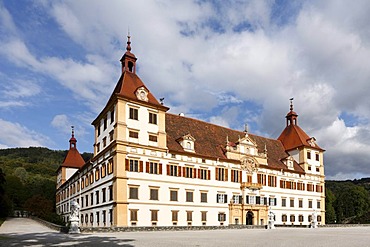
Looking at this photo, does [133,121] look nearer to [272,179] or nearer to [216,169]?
[216,169]

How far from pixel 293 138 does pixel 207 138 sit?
62.2 ft

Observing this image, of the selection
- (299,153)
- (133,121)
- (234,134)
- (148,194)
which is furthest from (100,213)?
(299,153)

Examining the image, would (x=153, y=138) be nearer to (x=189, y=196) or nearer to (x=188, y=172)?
(x=188, y=172)

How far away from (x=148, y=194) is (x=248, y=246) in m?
23.4

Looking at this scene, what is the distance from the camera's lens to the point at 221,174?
46469 millimetres

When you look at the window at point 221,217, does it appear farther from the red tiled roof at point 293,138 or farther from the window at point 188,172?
the red tiled roof at point 293,138

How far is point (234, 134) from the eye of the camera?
2115 inches

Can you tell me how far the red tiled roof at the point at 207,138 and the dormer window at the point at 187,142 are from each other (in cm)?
43

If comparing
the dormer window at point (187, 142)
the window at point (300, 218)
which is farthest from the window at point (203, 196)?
the window at point (300, 218)

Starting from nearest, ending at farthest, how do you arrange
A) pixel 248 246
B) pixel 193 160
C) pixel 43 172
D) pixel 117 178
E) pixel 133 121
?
pixel 248 246 → pixel 117 178 → pixel 133 121 → pixel 193 160 → pixel 43 172

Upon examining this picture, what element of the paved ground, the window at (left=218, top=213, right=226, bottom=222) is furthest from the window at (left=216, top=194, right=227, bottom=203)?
the paved ground

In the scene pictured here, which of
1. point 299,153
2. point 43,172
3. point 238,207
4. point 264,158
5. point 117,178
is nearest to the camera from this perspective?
point 117,178

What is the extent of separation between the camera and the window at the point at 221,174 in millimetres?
46031

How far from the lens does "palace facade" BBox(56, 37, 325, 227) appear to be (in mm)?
38750
